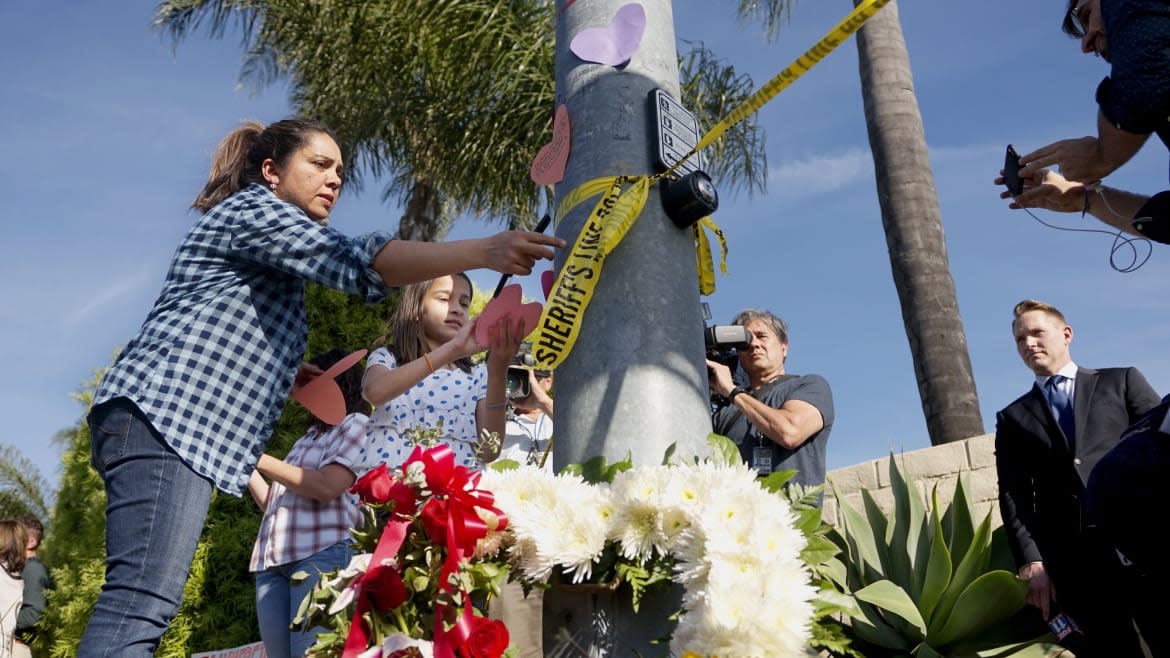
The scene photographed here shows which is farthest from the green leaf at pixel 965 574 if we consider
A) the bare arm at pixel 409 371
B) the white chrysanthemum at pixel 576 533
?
the bare arm at pixel 409 371

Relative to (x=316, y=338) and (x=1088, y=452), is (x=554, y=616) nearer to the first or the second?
(x=1088, y=452)

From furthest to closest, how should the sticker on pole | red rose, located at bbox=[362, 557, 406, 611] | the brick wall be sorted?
the brick wall, the sticker on pole, red rose, located at bbox=[362, 557, 406, 611]

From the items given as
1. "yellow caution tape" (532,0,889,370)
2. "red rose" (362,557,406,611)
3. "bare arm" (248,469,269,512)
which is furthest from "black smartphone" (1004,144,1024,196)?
"bare arm" (248,469,269,512)

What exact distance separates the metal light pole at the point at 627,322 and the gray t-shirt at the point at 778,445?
1.68 metres

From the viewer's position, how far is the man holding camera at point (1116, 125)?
1681mm

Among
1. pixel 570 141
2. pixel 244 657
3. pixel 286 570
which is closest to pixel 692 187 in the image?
pixel 570 141

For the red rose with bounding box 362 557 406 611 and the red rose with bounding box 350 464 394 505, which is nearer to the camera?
the red rose with bounding box 362 557 406 611

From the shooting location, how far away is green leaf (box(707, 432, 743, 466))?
2.16 metres

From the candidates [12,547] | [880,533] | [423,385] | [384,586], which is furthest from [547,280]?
[12,547]

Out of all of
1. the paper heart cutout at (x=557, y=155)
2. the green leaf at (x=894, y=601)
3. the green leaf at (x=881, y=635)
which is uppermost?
the paper heart cutout at (x=557, y=155)

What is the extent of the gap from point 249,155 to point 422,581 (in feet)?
4.86

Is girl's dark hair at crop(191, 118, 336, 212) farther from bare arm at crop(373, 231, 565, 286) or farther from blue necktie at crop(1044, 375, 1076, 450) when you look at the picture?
blue necktie at crop(1044, 375, 1076, 450)

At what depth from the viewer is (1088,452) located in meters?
3.24

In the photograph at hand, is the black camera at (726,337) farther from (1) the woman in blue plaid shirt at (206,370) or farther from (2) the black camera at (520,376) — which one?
(1) the woman in blue plaid shirt at (206,370)
